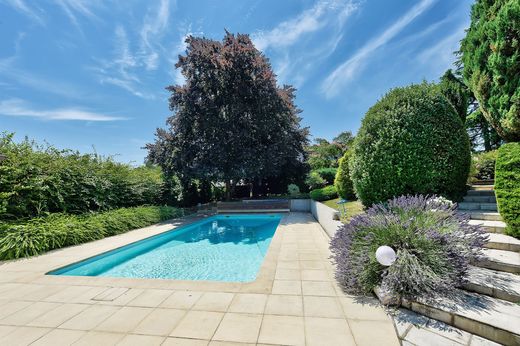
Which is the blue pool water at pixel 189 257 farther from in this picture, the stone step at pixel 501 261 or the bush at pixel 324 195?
the stone step at pixel 501 261

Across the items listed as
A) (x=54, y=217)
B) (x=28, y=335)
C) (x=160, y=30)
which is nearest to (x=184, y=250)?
(x=54, y=217)

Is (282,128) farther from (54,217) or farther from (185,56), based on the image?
(54,217)

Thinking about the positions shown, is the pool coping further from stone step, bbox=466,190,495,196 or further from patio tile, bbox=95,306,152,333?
stone step, bbox=466,190,495,196

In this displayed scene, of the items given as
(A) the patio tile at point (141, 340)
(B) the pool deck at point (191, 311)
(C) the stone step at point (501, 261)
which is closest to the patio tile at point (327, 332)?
(B) the pool deck at point (191, 311)

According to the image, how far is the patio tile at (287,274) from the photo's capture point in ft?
13.4

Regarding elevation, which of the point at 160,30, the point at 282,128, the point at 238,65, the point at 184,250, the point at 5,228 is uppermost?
the point at 238,65

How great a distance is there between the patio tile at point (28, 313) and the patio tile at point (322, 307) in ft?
12.2

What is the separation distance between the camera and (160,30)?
28.0 feet

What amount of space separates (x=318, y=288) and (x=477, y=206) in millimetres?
4389

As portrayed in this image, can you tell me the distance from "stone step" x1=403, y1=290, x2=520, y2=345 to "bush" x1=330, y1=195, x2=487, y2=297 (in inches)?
5.1

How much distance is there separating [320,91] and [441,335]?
40.3 ft

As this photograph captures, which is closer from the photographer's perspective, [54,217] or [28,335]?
[28,335]

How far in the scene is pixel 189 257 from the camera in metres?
6.86

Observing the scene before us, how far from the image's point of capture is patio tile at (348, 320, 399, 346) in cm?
230
